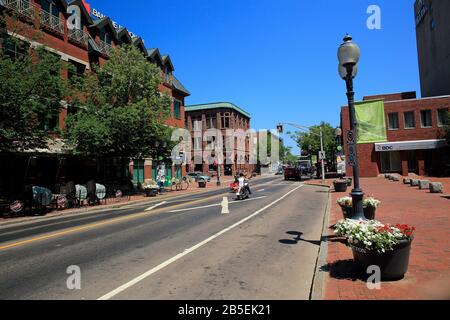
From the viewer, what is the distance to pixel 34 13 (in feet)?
68.4

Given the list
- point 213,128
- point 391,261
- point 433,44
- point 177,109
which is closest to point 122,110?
point 177,109

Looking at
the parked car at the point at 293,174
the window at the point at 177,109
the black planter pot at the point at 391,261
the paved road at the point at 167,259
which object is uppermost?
the window at the point at 177,109

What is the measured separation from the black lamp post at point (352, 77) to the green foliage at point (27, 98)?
550 inches

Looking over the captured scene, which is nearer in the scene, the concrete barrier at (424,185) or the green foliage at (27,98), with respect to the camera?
the green foliage at (27,98)

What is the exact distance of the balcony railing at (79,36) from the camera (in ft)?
89.8

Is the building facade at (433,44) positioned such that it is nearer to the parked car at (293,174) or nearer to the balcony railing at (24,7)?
the parked car at (293,174)

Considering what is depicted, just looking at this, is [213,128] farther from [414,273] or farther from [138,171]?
[414,273]

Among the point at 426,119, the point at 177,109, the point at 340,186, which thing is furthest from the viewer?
the point at 177,109

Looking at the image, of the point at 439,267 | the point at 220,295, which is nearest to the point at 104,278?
the point at 220,295

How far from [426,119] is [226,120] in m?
42.4

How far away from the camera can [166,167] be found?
4112 centimetres

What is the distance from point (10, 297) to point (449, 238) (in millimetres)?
9250

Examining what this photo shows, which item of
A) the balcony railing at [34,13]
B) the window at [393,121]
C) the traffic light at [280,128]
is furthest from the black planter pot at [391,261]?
the window at [393,121]
